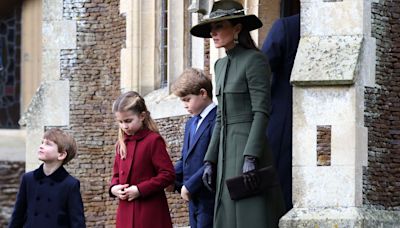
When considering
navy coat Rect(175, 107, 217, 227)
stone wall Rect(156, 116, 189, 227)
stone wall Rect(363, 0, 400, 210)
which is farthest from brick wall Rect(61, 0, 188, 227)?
stone wall Rect(363, 0, 400, 210)

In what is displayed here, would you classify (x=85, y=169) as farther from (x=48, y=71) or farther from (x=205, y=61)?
(x=205, y=61)

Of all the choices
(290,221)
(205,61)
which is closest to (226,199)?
(290,221)

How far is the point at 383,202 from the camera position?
15.1m

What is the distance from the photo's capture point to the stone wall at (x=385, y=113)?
15.0 metres

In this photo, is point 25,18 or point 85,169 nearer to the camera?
point 85,169

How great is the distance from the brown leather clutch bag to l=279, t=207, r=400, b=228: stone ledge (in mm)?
429

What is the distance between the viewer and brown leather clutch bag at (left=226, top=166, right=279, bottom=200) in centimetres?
1415

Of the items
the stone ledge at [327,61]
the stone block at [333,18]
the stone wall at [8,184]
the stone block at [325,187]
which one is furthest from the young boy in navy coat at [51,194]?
the stone wall at [8,184]

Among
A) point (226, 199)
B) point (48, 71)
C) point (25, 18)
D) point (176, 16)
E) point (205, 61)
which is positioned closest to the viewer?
point (226, 199)

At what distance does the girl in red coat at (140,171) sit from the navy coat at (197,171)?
7.5 inches

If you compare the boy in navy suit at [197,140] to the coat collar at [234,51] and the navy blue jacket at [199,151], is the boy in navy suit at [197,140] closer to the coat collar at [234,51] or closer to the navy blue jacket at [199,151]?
the navy blue jacket at [199,151]

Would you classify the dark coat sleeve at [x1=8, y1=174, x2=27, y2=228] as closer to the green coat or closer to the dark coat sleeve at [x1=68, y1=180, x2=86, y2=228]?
the dark coat sleeve at [x1=68, y1=180, x2=86, y2=228]

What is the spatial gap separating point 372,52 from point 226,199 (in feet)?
5.49

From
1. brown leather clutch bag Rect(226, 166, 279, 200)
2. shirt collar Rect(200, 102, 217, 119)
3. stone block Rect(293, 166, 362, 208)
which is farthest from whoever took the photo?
shirt collar Rect(200, 102, 217, 119)
